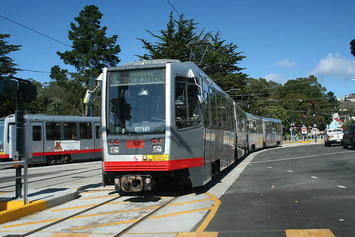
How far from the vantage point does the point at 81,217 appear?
25.9ft

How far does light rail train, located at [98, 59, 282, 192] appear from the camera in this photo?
9375mm

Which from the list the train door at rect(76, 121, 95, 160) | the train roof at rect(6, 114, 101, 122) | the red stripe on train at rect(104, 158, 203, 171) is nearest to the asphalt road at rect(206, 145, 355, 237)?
the red stripe on train at rect(104, 158, 203, 171)

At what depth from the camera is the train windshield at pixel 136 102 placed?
949cm

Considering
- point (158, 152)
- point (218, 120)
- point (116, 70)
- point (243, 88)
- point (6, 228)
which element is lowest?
point (6, 228)

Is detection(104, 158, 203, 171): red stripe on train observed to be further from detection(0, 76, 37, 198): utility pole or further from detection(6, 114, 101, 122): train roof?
detection(6, 114, 101, 122): train roof

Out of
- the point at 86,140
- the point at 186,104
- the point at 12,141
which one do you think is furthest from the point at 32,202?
the point at 86,140

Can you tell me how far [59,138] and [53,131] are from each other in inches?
25.3

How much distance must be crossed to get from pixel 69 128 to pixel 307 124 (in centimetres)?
7561

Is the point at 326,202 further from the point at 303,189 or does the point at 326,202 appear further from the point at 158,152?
the point at 158,152

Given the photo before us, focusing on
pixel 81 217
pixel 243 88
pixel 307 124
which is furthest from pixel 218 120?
pixel 307 124

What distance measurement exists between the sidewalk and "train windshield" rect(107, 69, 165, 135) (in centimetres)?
205

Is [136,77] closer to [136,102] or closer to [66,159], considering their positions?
[136,102]

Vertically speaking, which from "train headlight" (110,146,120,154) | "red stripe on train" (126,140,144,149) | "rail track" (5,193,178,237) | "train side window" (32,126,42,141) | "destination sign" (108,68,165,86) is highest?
"destination sign" (108,68,165,86)

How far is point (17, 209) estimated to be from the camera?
8109 millimetres
